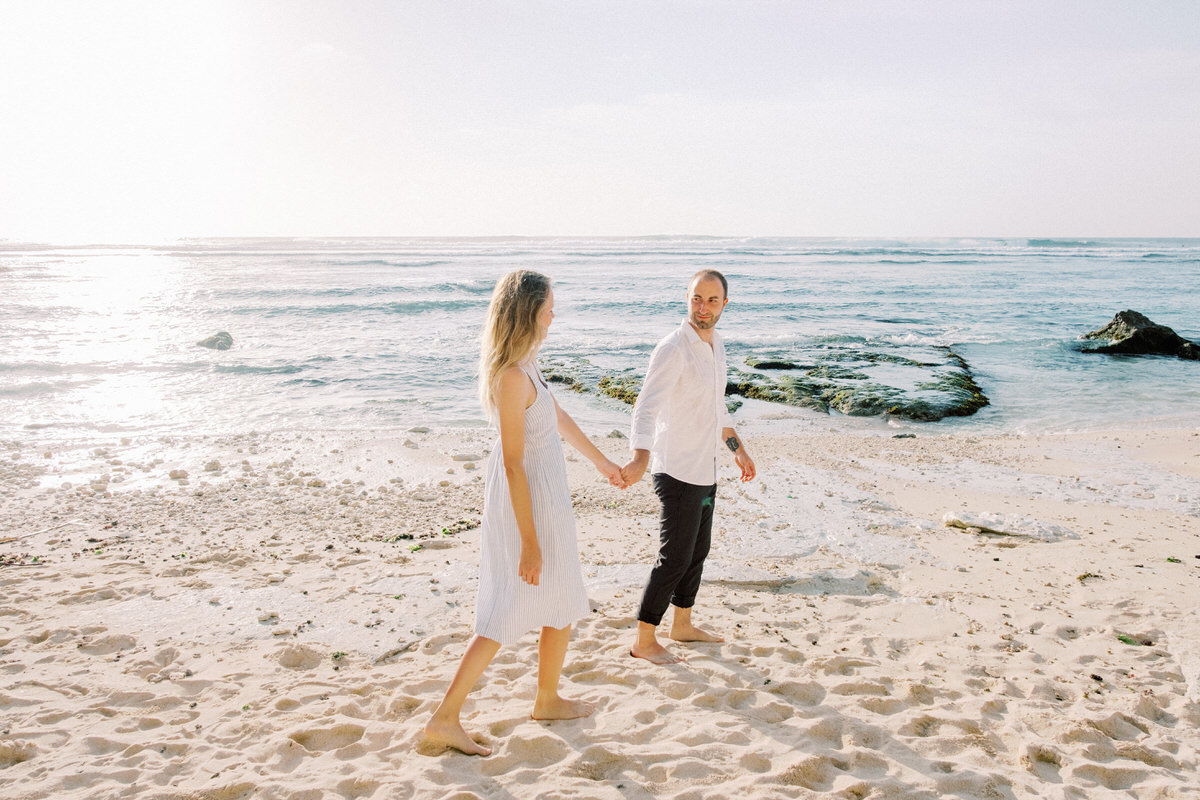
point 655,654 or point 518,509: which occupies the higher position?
point 518,509

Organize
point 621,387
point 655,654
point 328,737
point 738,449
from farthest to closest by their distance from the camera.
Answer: point 621,387, point 738,449, point 655,654, point 328,737

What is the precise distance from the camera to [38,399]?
35.7ft

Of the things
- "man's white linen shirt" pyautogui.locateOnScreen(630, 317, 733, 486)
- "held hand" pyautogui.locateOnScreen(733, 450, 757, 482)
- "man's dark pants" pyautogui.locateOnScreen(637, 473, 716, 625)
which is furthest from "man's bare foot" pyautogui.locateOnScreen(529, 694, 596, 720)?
"held hand" pyautogui.locateOnScreen(733, 450, 757, 482)

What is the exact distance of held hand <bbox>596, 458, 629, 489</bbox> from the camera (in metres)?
3.29

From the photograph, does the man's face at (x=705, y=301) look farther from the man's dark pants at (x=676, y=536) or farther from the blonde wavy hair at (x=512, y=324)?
the blonde wavy hair at (x=512, y=324)

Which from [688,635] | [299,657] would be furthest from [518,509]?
[299,657]

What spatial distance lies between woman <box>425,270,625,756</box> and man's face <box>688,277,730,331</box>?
97 cm

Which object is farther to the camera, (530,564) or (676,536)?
(676,536)

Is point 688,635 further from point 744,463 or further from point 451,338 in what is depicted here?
point 451,338

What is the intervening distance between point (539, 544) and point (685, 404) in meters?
1.13

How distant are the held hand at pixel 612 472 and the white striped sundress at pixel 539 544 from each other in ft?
0.99

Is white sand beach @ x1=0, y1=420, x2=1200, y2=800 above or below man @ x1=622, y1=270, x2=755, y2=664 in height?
below

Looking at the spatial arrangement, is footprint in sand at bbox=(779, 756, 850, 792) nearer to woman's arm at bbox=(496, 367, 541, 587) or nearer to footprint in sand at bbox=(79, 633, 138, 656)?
woman's arm at bbox=(496, 367, 541, 587)

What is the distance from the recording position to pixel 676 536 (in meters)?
3.66
